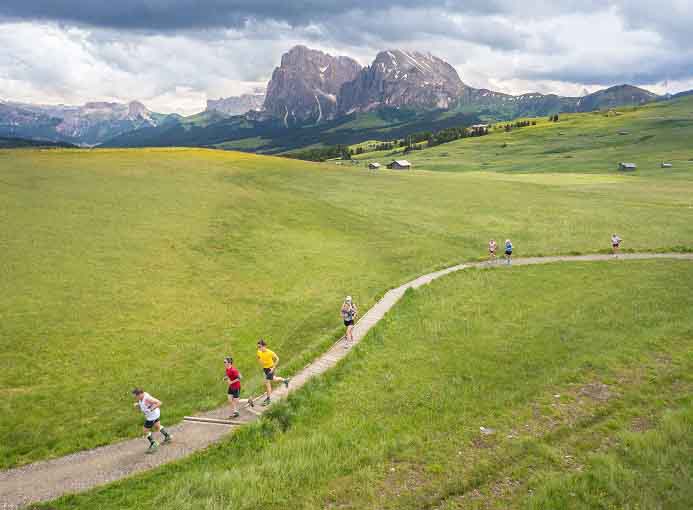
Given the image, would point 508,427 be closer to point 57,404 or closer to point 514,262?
point 57,404

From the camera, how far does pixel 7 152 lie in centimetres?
8312

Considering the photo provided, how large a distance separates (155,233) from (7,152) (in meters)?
60.0

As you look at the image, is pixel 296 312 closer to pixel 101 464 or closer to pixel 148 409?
pixel 148 409

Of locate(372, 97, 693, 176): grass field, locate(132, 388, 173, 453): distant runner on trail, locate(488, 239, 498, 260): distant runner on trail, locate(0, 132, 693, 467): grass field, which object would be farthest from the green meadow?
locate(372, 97, 693, 176): grass field

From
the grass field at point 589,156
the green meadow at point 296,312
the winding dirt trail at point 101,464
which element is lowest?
the winding dirt trail at point 101,464

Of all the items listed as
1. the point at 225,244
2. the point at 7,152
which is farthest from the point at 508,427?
the point at 7,152

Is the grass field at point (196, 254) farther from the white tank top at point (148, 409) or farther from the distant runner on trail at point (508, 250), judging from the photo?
the distant runner on trail at point (508, 250)

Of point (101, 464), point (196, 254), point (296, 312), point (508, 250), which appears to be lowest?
point (101, 464)

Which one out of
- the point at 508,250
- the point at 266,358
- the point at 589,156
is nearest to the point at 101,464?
the point at 266,358

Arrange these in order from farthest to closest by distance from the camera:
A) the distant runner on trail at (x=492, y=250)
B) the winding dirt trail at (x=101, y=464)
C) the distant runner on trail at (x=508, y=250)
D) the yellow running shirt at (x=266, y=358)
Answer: the distant runner on trail at (x=492, y=250)
the distant runner on trail at (x=508, y=250)
the yellow running shirt at (x=266, y=358)
the winding dirt trail at (x=101, y=464)

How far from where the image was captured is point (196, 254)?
42.2m

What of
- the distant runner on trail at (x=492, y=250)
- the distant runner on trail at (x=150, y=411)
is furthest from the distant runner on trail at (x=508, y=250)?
the distant runner on trail at (x=150, y=411)

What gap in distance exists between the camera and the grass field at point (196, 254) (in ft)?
74.4

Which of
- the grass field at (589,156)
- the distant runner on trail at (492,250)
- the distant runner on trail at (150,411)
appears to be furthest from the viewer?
the grass field at (589,156)
